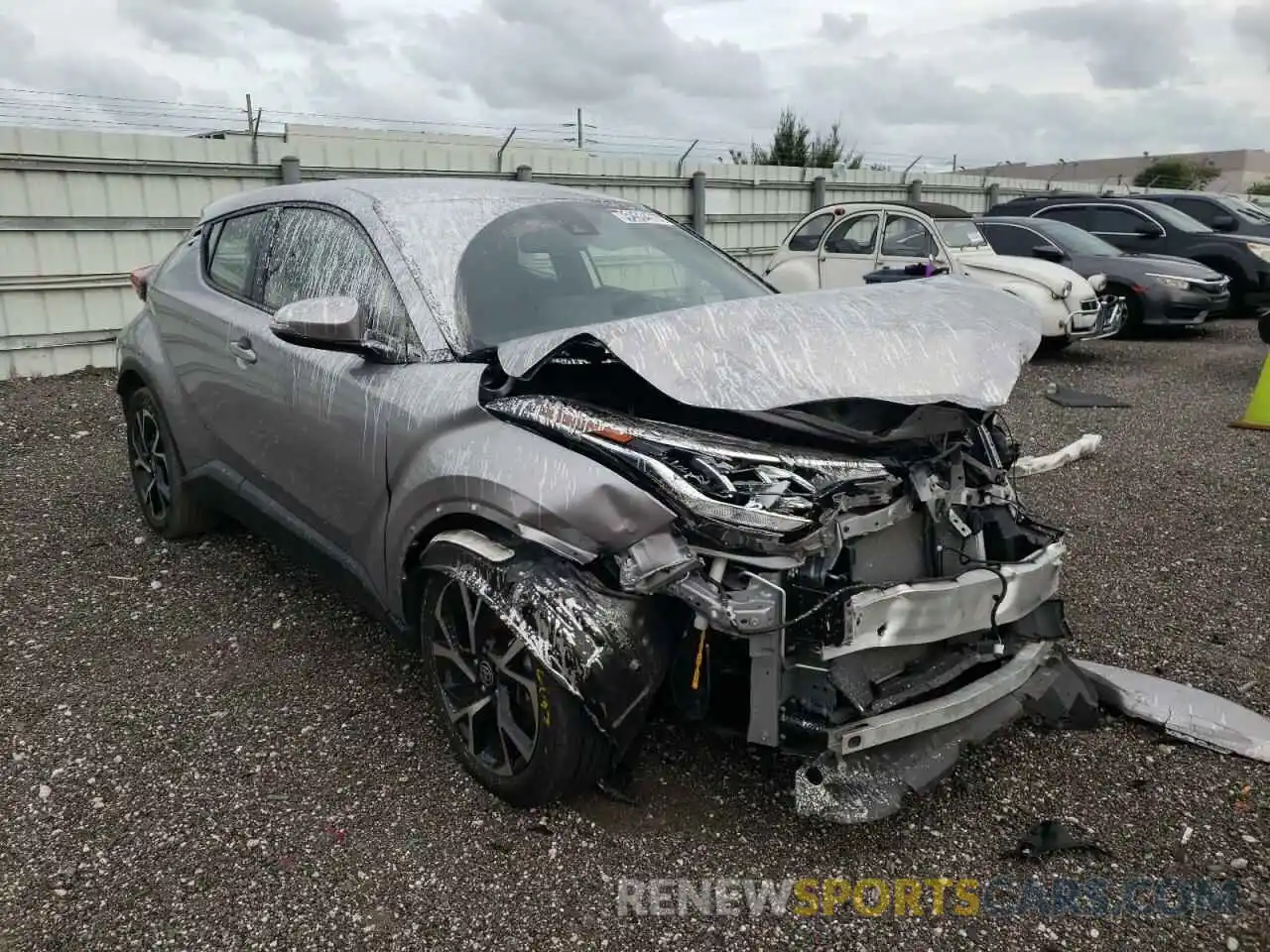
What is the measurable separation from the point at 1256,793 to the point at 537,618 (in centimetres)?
208

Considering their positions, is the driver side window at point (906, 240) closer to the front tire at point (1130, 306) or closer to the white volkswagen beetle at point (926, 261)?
the white volkswagen beetle at point (926, 261)

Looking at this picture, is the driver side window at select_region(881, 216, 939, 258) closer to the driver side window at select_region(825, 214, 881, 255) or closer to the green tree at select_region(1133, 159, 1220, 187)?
the driver side window at select_region(825, 214, 881, 255)

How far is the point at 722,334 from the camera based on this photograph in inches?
105

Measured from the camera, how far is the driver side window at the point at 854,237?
10.4 meters

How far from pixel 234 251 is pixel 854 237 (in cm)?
782

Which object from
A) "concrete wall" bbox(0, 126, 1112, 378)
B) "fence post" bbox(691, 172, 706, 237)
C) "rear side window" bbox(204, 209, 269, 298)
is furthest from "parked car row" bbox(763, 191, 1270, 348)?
"rear side window" bbox(204, 209, 269, 298)

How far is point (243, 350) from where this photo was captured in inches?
144

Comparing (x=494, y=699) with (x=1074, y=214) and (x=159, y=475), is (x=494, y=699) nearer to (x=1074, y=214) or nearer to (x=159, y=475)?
(x=159, y=475)

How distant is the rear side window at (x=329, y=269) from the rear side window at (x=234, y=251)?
170 mm

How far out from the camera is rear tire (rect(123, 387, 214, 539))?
4.41 metres

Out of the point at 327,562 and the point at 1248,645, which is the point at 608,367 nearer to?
the point at 327,562

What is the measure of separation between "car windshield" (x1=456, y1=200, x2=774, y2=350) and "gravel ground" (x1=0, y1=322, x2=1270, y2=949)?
1.34 metres

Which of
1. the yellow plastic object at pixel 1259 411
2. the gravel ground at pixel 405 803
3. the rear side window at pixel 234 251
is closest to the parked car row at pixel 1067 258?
the yellow plastic object at pixel 1259 411

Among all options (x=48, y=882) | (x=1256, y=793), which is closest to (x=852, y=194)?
(x=1256, y=793)
